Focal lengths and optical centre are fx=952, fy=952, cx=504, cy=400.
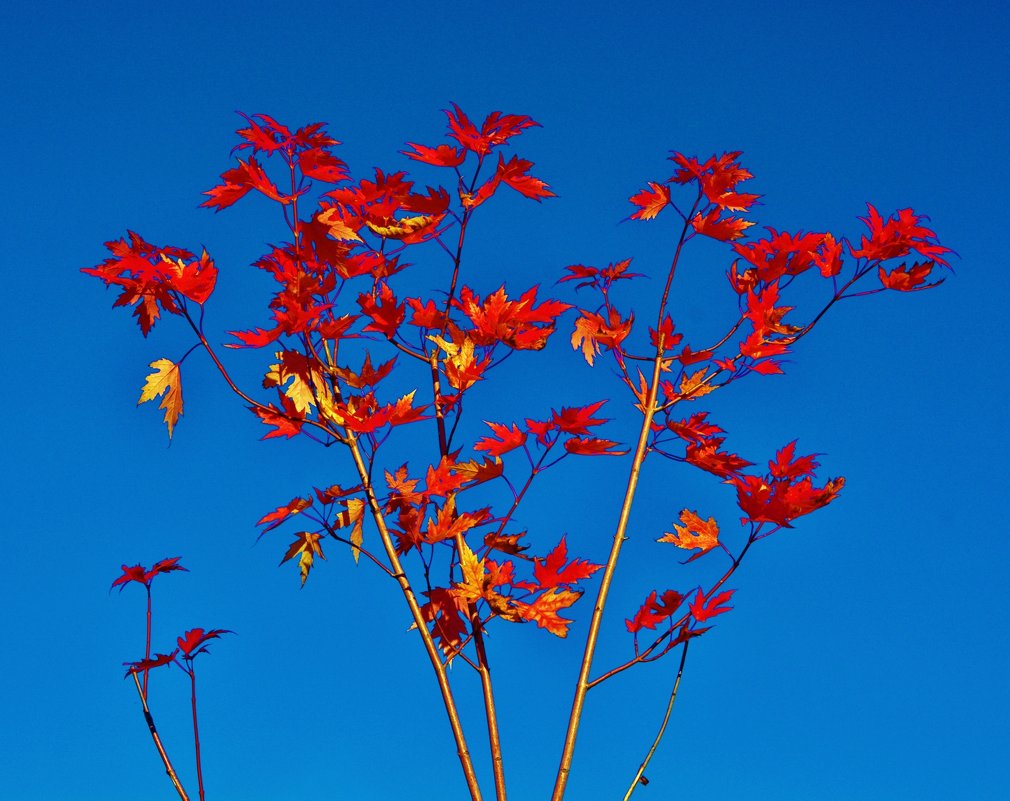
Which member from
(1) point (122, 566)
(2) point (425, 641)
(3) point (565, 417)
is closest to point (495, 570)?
(2) point (425, 641)

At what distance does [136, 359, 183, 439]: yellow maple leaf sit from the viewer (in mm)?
2846

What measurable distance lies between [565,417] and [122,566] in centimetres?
164

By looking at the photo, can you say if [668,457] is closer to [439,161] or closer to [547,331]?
[547,331]

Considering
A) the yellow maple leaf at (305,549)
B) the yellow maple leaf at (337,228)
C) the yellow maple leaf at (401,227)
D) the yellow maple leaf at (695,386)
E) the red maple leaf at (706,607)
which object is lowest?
the red maple leaf at (706,607)

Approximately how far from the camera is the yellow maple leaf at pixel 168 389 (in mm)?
2846

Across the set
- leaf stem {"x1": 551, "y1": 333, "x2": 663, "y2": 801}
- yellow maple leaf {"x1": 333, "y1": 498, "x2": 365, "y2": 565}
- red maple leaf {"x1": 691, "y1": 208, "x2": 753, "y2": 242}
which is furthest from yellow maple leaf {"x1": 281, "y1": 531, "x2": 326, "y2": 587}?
red maple leaf {"x1": 691, "y1": 208, "x2": 753, "y2": 242}

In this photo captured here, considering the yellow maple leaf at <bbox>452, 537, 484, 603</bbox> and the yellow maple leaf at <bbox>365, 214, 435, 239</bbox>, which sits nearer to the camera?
the yellow maple leaf at <bbox>452, 537, 484, 603</bbox>

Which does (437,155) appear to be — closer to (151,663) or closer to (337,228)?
(337,228)

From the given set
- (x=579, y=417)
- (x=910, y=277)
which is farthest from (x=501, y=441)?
(x=910, y=277)

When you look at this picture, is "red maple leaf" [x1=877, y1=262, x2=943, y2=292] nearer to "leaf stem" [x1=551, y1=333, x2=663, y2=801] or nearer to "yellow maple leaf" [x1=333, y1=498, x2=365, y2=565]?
"leaf stem" [x1=551, y1=333, x2=663, y2=801]

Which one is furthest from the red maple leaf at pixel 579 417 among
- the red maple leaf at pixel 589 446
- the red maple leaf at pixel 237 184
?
the red maple leaf at pixel 237 184

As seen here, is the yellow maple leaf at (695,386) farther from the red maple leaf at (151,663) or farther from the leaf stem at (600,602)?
the red maple leaf at (151,663)

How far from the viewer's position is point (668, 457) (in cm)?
310

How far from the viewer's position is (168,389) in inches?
113
